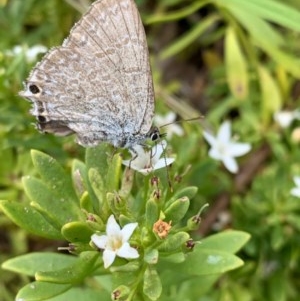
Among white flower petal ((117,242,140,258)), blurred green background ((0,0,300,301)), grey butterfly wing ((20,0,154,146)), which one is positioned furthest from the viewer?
blurred green background ((0,0,300,301))

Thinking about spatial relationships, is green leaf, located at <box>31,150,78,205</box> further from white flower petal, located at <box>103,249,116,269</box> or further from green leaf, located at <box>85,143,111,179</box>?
white flower petal, located at <box>103,249,116,269</box>

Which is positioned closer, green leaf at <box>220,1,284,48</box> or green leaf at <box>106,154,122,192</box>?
green leaf at <box>106,154,122,192</box>

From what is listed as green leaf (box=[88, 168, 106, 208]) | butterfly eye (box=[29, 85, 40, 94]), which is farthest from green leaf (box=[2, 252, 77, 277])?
butterfly eye (box=[29, 85, 40, 94])

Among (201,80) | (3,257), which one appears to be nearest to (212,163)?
(3,257)

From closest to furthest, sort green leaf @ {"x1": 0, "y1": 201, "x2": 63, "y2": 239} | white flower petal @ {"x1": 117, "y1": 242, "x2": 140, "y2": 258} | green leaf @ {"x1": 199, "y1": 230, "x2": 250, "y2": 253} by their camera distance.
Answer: white flower petal @ {"x1": 117, "y1": 242, "x2": 140, "y2": 258} → green leaf @ {"x1": 0, "y1": 201, "x2": 63, "y2": 239} → green leaf @ {"x1": 199, "y1": 230, "x2": 250, "y2": 253}

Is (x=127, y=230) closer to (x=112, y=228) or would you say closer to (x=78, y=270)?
(x=112, y=228)

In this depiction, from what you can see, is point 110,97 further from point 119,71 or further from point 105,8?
point 105,8

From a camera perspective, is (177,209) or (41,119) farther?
(41,119)

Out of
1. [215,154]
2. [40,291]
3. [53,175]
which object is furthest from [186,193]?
[215,154]
